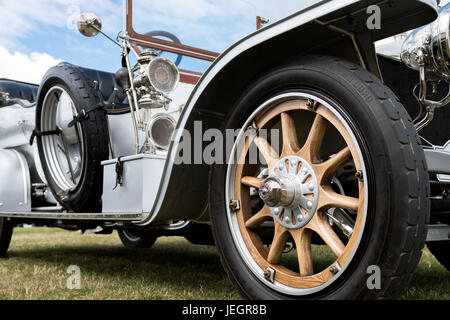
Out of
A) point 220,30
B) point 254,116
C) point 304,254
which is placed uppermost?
point 220,30

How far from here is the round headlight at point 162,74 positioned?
2398 mm

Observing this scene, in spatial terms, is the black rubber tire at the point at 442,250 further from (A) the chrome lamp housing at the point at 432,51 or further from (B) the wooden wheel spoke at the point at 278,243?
(B) the wooden wheel spoke at the point at 278,243

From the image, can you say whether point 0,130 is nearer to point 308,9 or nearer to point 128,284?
point 128,284

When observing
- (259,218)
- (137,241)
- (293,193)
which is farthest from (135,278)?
(137,241)

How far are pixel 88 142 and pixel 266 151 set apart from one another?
1329 millimetres

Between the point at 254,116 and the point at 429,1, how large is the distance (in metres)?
0.71

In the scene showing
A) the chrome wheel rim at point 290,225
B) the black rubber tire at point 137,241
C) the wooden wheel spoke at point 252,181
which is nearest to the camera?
the chrome wheel rim at point 290,225

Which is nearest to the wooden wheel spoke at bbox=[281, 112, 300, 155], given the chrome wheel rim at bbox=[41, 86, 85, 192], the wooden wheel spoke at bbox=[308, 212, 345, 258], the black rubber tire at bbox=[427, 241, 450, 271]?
the wooden wheel spoke at bbox=[308, 212, 345, 258]

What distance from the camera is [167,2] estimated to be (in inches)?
112

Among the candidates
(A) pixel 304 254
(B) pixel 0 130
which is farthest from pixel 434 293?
(B) pixel 0 130

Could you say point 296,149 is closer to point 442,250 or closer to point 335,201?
point 335,201

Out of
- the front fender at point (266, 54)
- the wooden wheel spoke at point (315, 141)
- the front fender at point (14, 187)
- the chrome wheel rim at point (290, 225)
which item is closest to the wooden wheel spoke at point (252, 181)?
the chrome wheel rim at point (290, 225)

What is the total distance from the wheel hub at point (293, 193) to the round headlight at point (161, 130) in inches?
39.6

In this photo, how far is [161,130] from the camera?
256cm
